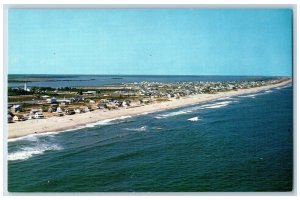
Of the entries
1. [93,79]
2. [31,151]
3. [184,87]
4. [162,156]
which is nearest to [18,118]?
[31,151]

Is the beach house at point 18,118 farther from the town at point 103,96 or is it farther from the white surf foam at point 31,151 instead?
the white surf foam at point 31,151

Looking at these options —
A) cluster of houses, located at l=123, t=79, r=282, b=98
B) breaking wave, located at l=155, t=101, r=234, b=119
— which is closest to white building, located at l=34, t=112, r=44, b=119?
cluster of houses, located at l=123, t=79, r=282, b=98

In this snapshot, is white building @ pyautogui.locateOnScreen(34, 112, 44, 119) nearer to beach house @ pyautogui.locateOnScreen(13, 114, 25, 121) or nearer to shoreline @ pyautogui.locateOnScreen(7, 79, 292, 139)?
shoreline @ pyautogui.locateOnScreen(7, 79, 292, 139)

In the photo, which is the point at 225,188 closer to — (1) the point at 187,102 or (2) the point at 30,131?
(1) the point at 187,102

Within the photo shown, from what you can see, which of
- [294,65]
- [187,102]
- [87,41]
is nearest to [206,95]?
[187,102]

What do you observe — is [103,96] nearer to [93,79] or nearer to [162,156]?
[93,79]
